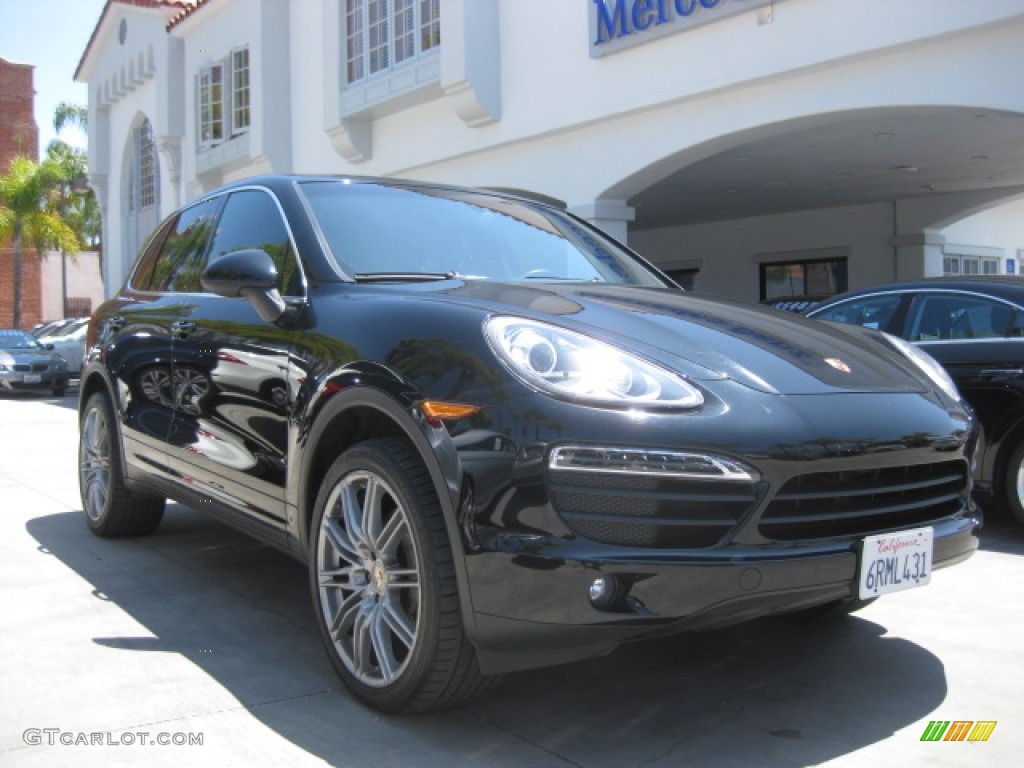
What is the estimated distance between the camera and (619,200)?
12.9 metres

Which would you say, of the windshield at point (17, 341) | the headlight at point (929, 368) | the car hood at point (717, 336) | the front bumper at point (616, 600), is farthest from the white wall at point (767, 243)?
the front bumper at point (616, 600)

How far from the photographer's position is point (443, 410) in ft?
9.35

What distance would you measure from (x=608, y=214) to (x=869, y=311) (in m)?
6.08

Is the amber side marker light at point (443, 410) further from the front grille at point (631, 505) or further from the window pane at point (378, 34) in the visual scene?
the window pane at point (378, 34)

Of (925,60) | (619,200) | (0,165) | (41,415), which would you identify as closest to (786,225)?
(619,200)

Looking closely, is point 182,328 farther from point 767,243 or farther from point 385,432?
point 767,243

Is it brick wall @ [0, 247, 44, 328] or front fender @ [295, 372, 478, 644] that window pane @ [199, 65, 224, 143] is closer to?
front fender @ [295, 372, 478, 644]

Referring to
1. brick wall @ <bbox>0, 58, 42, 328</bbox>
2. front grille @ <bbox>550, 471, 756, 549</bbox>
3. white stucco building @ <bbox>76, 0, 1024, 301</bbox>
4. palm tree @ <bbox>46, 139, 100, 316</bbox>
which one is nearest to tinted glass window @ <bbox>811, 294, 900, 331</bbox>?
white stucco building @ <bbox>76, 0, 1024, 301</bbox>

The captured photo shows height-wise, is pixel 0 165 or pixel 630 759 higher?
pixel 0 165

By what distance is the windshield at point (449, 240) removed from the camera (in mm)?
3836

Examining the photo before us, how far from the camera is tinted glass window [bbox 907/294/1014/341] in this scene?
6.29 m

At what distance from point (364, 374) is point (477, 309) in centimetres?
40

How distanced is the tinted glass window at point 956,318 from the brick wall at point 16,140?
4497cm

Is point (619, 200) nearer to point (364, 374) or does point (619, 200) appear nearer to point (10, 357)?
point (364, 374)
